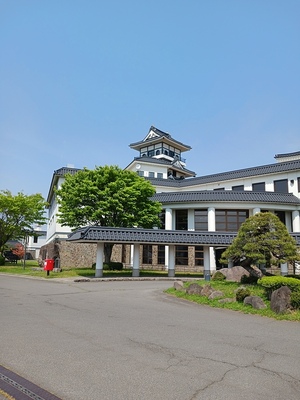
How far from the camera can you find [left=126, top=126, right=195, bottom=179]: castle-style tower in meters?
46.2

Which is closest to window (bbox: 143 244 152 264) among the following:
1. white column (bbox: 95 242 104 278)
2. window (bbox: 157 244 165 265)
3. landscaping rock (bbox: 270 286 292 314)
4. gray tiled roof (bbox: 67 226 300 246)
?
window (bbox: 157 244 165 265)

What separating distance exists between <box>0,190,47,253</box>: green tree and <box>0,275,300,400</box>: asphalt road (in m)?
23.8

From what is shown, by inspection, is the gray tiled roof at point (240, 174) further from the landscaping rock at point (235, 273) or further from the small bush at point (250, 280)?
the small bush at point (250, 280)

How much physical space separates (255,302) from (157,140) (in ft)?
150

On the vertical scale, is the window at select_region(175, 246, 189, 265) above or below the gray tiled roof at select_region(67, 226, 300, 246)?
below

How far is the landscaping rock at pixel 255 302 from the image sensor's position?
411 inches

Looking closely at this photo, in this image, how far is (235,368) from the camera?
16.3 feet

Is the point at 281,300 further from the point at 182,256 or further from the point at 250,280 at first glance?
the point at 182,256

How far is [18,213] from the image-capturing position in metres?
33.1

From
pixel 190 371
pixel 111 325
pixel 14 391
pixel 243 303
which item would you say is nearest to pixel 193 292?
pixel 243 303

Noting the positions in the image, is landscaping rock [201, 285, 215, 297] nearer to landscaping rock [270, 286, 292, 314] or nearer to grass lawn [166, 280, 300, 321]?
grass lawn [166, 280, 300, 321]

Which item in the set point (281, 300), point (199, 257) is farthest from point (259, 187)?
point (281, 300)

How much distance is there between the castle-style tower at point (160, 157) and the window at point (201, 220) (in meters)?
16.7

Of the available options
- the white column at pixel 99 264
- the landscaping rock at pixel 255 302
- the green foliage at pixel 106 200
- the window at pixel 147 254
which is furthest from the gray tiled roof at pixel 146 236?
the landscaping rock at pixel 255 302
